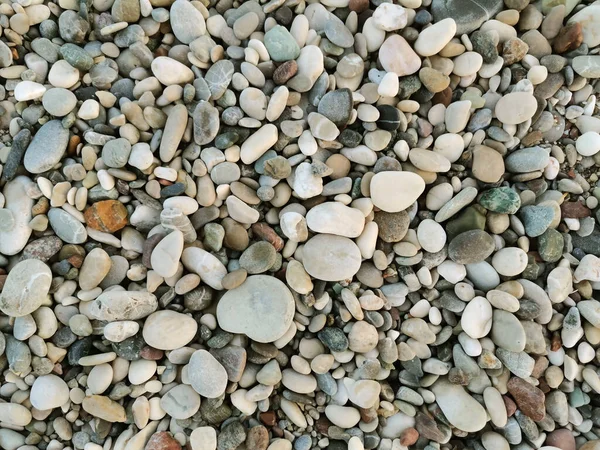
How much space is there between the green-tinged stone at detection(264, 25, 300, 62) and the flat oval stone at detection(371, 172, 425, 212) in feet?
1.01

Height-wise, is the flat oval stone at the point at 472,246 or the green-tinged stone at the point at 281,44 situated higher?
the green-tinged stone at the point at 281,44

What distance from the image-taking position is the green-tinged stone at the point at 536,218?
3.24 ft

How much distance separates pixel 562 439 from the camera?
970mm

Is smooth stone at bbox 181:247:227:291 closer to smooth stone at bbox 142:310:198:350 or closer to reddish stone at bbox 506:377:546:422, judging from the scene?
smooth stone at bbox 142:310:198:350

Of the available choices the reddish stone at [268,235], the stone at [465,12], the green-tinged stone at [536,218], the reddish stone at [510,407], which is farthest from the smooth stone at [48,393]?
the stone at [465,12]

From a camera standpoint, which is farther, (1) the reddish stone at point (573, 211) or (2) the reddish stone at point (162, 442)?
(1) the reddish stone at point (573, 211)

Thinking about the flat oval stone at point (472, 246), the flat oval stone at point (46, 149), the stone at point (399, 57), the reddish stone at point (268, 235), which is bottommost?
the reddish stone at point (268, 235)

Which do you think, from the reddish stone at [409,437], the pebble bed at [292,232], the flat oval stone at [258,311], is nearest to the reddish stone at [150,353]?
the pebble bed at [292,232]

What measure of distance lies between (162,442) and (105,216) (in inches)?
16.9

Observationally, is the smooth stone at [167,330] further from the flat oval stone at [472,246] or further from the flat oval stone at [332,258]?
the flat oval stone at [472,246]

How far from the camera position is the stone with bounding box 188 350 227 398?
92 centimetres

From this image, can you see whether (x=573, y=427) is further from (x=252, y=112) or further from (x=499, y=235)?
(x=252, y=112)

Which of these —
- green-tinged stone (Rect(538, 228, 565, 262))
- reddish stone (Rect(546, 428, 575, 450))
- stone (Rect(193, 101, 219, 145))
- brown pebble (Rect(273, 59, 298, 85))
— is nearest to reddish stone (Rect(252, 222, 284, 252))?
stone (Rect(193, 101, 219, 145))

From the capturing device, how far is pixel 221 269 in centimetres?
97
